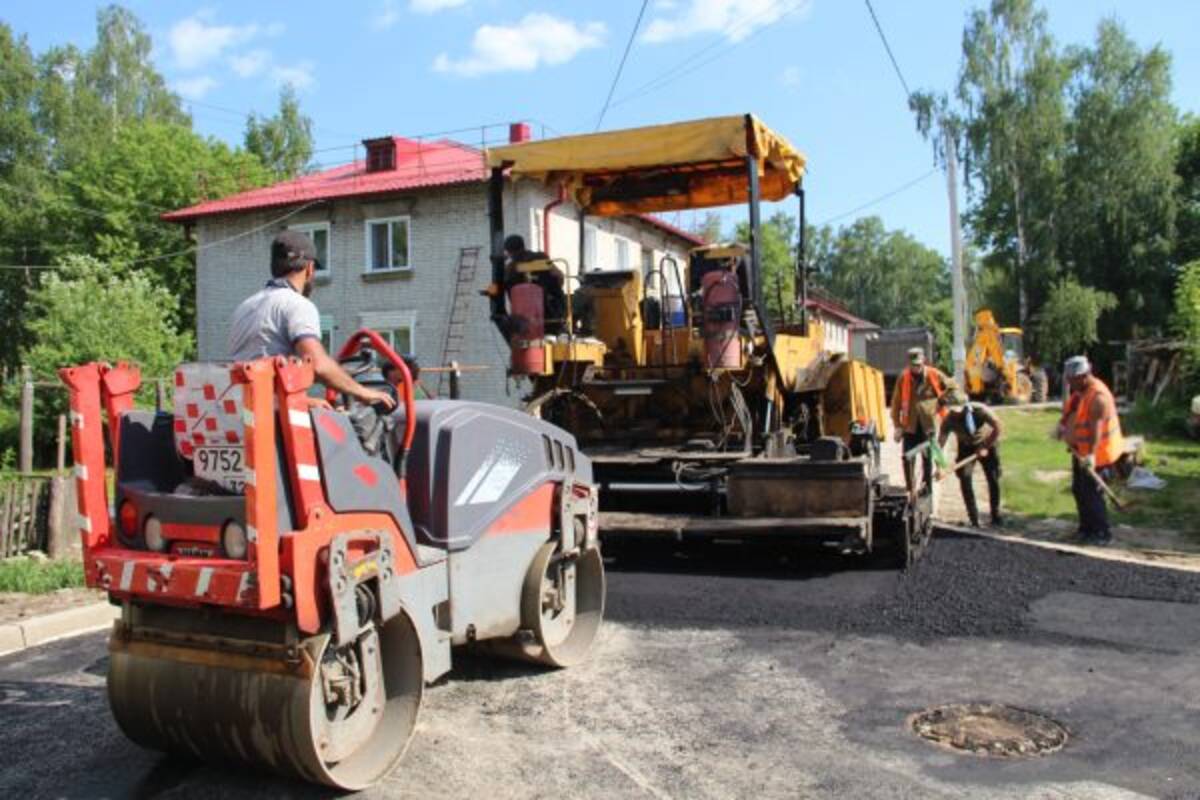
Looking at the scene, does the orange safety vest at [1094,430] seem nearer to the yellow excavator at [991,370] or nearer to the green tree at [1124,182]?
the yellow excavator at [991,370]

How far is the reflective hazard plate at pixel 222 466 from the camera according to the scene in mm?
→ 3473

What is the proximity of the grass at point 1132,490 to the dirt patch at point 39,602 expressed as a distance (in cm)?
799

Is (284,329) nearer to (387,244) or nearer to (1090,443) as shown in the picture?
(1090,443)

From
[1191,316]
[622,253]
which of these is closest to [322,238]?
[622,253]

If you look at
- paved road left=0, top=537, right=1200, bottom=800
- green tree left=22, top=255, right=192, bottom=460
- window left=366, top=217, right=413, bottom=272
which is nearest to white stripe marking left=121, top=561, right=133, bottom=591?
paved road left=0, top=537, right=1200, bottom=800

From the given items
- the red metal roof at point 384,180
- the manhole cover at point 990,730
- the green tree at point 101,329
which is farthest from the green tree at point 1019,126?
the manhole cover at point 990,730

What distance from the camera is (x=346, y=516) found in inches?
138

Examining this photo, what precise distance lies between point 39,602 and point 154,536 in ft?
12.6

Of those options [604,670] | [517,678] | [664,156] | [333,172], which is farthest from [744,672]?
[333,172]

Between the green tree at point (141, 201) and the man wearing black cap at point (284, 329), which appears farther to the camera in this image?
the green tree at point (141, 201)

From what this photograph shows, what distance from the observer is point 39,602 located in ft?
22.0

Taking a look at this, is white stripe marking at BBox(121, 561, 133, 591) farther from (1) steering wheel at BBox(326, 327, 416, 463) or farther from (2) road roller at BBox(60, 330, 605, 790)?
(1) steering wheel at BBox(326, 327, 416, 463)

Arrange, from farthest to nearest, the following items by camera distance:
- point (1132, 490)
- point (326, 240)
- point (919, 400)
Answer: point (326, 240), point (1132, 490), point (919, 400)

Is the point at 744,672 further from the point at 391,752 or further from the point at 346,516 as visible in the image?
the point at 346,516
